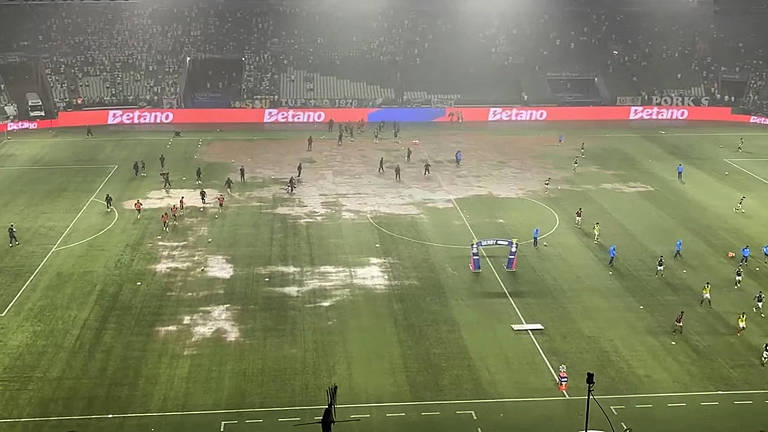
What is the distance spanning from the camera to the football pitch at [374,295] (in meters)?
32.2

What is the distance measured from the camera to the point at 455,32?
336 feet

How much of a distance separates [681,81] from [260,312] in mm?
75793

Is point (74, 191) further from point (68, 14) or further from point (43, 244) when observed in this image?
point (68, 14)

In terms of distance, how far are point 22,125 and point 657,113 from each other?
2647 inches

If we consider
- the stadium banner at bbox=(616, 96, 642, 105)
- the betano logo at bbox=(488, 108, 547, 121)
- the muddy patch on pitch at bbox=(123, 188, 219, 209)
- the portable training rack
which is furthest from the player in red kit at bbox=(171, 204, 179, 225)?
the stadium banner at bbox=(616, 96, 642, 105)

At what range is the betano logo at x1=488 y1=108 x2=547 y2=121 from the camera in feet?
284

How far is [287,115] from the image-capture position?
83812 mm

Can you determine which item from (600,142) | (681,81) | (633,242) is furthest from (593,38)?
(633,242)

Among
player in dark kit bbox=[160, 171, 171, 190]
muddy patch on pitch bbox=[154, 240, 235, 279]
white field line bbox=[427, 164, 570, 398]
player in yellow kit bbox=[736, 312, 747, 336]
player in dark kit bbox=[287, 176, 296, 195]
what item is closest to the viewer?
white field line bbox=[427, 164, 570, 398]

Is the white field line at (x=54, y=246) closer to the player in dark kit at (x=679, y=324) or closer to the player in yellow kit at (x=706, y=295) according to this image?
the player in dark kit at (x=679, y=324)

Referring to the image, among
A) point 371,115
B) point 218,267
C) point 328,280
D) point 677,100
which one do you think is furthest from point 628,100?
point 218,267

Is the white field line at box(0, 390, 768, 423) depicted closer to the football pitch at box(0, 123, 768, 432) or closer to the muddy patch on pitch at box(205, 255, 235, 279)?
the football pitch at box(0, 123, 768, 432)

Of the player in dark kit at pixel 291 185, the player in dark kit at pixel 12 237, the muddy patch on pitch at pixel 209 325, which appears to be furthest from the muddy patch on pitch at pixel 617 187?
the player in dark kit at pixel 12 237

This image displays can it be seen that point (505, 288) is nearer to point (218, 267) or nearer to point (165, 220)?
point (218, 267)
